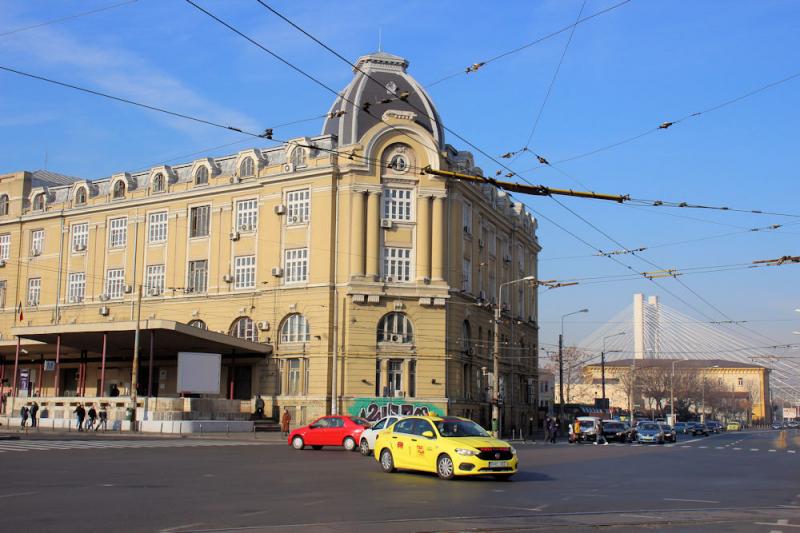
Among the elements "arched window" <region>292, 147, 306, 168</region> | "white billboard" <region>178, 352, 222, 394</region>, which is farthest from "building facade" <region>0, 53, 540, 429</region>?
"white billboard" <region>178, 352, 222, 394</region>

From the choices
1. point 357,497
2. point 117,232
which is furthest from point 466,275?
point 357,497

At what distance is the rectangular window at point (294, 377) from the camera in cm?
5328

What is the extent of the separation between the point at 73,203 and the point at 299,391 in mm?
26555

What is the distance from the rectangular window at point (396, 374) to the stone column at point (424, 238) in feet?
17.5

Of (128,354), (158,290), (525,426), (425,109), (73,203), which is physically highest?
(425,109)

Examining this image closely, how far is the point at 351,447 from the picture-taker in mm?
33281

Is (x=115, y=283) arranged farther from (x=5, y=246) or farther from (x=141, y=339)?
(x=5, y=246)

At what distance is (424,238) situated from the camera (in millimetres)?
53469

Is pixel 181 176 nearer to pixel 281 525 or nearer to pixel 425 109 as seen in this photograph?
pixel 425 109

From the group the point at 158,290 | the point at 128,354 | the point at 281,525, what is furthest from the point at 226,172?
the point at 281,525

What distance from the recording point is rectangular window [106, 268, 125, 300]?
62750 mm

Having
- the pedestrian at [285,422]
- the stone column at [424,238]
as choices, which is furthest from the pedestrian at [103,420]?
the stone column at [424,238]

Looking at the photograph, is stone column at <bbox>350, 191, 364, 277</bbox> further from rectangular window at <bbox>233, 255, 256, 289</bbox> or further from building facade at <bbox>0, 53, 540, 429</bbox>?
rectangular window at <bbox>233, 255, 256, 289</bbox>

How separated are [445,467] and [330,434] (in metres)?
14.9
